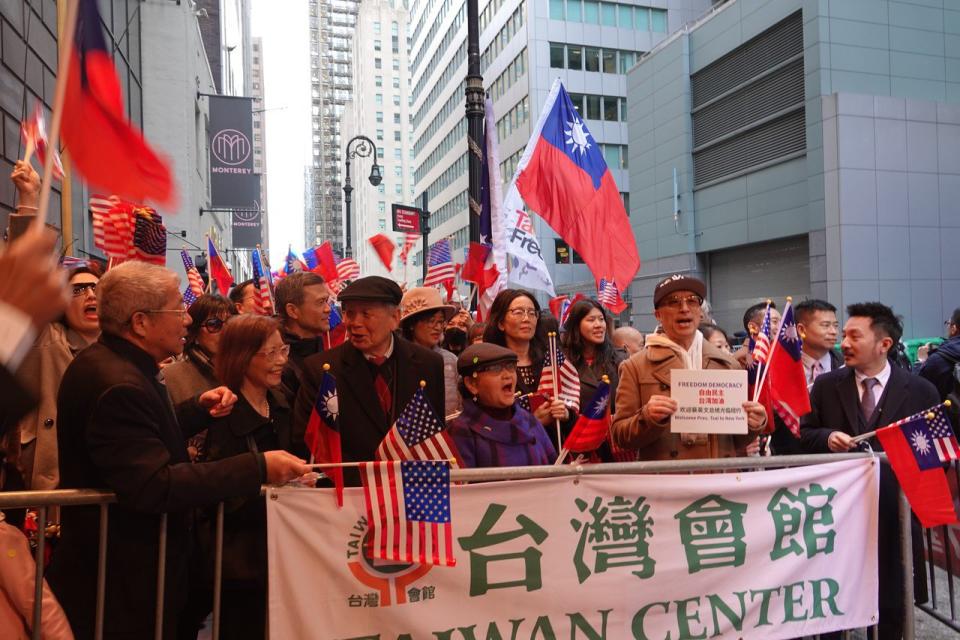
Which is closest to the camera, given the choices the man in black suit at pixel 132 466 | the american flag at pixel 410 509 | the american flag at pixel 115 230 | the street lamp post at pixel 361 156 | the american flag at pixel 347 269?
the man in black suit at pixel 132 466

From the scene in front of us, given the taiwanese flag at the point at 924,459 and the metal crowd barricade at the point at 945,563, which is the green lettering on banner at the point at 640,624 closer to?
the taiwanese flag at the point at 924,459

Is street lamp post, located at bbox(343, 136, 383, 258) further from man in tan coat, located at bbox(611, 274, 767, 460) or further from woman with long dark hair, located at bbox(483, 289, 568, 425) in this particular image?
man in tan coat, located at bbox(611, 274, 767, 460)

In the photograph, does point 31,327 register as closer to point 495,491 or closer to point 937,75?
point 495,491

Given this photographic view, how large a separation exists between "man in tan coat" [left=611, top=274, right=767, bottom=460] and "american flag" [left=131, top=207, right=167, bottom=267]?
14.3 ft

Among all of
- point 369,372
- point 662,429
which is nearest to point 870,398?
point 662,429

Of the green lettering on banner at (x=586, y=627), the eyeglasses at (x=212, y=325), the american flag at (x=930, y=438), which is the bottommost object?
the green lettering on banner at (x=586, y=627)

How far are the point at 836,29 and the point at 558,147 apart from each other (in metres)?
24.1

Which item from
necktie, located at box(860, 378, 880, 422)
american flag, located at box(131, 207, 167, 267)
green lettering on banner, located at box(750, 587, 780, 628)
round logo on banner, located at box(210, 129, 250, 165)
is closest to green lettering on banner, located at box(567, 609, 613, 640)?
green lettering on banner, located at box(750, 587, 780, 628)

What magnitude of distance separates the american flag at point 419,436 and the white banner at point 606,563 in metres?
0.24

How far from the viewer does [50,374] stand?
3.93m

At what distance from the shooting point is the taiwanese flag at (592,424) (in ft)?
12.4

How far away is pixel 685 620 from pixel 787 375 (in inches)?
63.0

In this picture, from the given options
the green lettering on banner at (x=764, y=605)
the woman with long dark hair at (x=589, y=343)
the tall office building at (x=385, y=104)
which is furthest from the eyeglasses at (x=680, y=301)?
the tall office building at (x=385, y=104)

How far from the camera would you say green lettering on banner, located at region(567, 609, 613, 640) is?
11.3 ft
